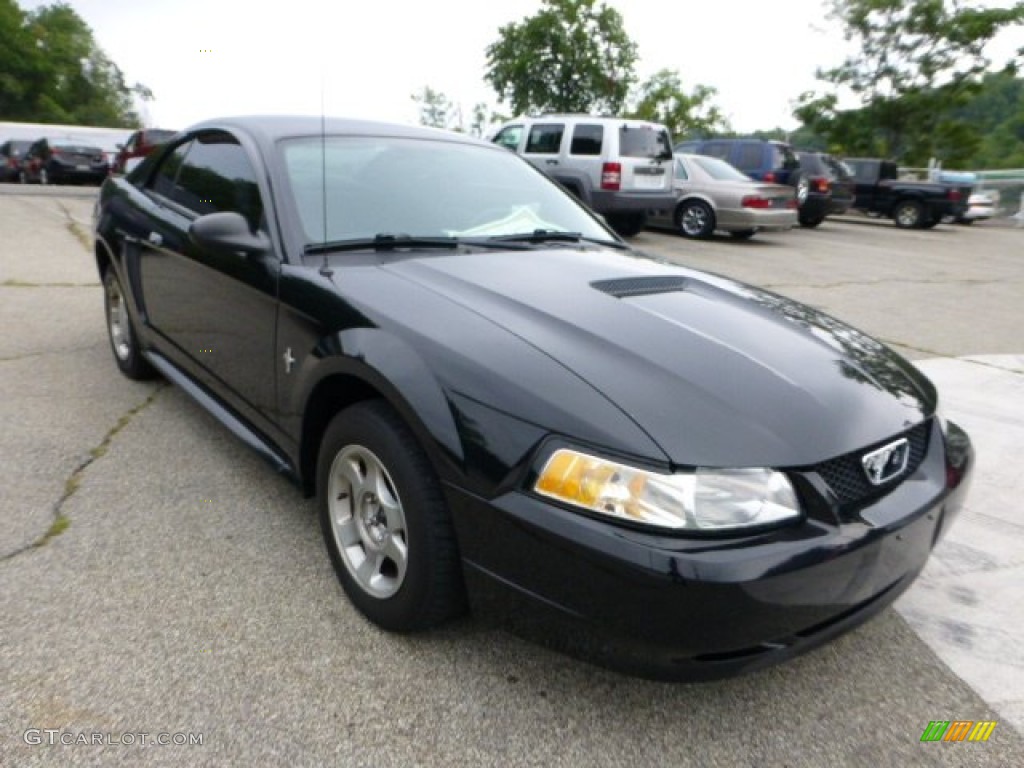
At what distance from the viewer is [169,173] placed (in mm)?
3887

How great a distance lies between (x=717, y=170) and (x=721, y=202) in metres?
0.76

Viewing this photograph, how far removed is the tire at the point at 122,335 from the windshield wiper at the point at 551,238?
2310 millimetres

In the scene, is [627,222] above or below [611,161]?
below

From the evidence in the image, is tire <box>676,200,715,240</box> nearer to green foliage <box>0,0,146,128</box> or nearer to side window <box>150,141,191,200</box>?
side window <box>150,141,191,200</box>

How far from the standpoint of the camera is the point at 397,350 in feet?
6.83

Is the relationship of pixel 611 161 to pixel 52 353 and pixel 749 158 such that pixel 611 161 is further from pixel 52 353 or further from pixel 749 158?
pixel 52 353

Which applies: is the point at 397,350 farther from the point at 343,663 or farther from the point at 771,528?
the point at 771,528

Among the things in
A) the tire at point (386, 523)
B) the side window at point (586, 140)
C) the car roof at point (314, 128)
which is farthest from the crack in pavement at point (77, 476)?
the side window at point (586, 140)

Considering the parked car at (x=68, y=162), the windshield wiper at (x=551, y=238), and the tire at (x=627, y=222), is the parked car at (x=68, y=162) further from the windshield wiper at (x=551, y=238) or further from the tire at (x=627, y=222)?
the windshield wiper at (x=551, y=238)

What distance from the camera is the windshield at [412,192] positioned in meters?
2.77

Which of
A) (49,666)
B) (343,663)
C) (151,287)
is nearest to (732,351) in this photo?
(343,663)

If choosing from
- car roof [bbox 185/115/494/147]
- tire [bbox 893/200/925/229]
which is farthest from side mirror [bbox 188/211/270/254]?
tire [bbox 893/200/925/229]

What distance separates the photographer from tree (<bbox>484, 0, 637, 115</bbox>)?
35.2 meters

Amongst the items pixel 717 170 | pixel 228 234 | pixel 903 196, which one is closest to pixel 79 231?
pixel 228 234
